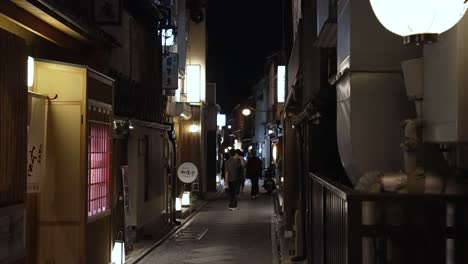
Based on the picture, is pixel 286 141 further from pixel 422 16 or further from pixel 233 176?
pixel 422 16

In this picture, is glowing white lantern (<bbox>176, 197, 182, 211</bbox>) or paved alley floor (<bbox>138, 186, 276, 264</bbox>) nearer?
paved alley floor (<bbox>138, 186, 276, 264</bbox>)

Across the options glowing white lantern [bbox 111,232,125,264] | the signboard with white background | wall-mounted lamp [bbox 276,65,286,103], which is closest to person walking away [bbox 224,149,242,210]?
the signboard with white background

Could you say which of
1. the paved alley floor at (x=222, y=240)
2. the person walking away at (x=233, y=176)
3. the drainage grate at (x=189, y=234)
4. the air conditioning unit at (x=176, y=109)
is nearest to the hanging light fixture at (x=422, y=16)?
the paved alley floor at (x=222, y=240)

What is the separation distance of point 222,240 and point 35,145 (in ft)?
32.4

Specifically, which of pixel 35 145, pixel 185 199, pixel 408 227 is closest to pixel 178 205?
pixel 185 199

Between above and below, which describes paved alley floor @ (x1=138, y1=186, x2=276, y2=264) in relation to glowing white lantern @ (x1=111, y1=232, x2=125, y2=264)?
below

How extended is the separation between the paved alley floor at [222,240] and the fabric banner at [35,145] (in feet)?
18.7

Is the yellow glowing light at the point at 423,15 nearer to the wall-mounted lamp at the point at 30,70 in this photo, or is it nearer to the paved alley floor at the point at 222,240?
the wall-mounted lamp at the point at 30,70

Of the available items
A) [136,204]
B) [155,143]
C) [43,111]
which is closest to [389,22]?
[43,111]

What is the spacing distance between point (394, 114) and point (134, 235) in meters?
11.5

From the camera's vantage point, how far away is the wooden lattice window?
35.0ft

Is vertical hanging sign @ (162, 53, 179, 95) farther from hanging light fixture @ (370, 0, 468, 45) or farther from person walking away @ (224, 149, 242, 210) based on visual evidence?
hanging light fixture @ (370, 0, 468, 45)

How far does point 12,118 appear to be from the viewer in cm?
705

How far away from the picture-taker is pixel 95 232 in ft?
35.8
